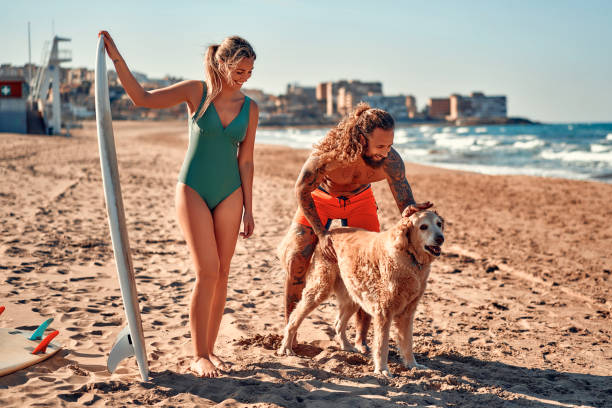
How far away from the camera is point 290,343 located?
4.31 meters

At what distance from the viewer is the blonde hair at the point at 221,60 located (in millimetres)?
3527

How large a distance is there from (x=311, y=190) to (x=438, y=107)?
171400mm

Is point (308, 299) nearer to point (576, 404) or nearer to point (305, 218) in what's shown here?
point (305, 218)

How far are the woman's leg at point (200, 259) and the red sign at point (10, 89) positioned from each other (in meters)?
37.7

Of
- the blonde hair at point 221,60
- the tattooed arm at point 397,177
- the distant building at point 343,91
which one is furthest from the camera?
the distant building at point 343,91

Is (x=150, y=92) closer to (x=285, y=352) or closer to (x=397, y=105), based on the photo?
(x=285, y=352)

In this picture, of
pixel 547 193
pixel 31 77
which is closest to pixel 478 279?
A: pixel 547 193

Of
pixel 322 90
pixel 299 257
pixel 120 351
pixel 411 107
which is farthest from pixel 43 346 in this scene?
pixel 322 90

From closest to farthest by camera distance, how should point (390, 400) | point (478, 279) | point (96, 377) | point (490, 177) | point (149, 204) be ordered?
point (390, 400) < point (96, 377) < point (478, 279) < point (149, 204) < point (490, 177)

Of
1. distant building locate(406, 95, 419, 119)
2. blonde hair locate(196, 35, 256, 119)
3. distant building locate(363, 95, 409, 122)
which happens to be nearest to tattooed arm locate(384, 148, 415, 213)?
blonde hair locate(196, 35, 256, 119)

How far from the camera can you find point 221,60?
140 inches

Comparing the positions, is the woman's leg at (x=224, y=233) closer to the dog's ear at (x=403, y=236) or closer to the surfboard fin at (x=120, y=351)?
the surfboard fin at (x=120, y=351)

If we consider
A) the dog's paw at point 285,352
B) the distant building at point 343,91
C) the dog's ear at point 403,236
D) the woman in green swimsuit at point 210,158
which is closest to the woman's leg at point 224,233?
the woman in green swimsuit at point 210,158

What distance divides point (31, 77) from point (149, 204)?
119ft
